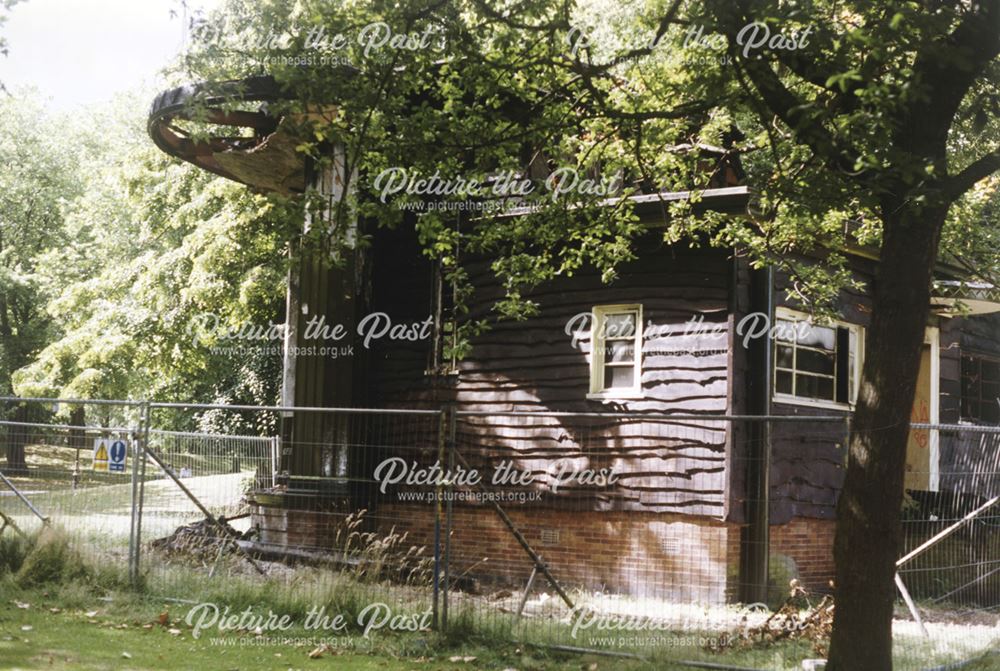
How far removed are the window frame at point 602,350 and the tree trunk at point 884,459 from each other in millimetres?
6654

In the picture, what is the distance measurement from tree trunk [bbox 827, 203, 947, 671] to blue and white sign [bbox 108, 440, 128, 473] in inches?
306

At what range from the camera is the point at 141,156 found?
24.0m

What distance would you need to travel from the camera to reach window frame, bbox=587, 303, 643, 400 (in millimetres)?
13727

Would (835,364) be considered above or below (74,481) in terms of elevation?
above

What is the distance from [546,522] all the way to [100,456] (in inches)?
223

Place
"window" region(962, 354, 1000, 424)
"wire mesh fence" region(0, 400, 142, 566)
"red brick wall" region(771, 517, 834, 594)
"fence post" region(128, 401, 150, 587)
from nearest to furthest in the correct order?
"fence post" region(128, 401, 150, 587), "wire mesh fence" region(0, 400, 142, 566), "red brick wall" region(771, 517, 834, 594), "window" region(962, 354, 1000, 424)

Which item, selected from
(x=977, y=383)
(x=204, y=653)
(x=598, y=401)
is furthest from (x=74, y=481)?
(x=977, y=383)

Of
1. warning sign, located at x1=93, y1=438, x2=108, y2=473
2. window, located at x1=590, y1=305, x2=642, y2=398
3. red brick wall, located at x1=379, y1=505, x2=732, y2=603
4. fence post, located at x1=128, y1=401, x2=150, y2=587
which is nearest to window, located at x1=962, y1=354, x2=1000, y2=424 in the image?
window, located at x1=590, y1=305, x2=642, y2=398

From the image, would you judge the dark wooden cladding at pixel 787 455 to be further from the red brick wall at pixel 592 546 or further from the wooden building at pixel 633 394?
the red brick wall at pixel 592 546

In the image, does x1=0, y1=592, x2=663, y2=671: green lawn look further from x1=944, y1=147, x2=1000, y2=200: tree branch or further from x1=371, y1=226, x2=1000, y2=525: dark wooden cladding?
x1=944, y1=147, x2=1000, y2=200: tree branch

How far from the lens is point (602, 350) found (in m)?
14.1

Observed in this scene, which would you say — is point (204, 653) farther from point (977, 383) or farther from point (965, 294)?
point (977, 383)

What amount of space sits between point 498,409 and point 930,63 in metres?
8.86

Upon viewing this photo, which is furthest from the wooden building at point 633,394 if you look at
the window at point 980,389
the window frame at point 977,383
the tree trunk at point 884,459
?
the tree trunk at point 884,459
